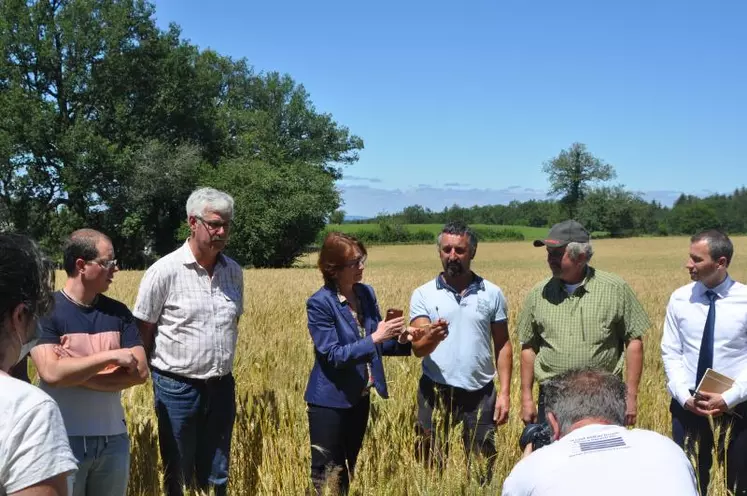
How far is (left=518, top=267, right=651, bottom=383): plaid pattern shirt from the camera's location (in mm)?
3553

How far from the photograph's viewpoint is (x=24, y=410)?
132cm

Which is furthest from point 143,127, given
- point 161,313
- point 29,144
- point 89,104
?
point 161,313

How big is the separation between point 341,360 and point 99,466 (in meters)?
1.11

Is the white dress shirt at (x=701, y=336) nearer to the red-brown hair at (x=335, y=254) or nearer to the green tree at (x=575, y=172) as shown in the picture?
the red-brown hair at (x=335, y=254)

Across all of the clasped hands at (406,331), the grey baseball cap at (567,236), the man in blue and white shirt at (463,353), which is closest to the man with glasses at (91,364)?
the clasped hands at (406,331)

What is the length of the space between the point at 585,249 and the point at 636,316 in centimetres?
46

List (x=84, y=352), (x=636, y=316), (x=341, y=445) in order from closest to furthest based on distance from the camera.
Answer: (x=84, y=352), (x=341, y=445), (x=636, y=316)

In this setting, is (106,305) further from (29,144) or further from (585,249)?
(29,144)

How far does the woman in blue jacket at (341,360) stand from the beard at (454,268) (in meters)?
0.53

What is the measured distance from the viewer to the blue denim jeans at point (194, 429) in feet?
10.7

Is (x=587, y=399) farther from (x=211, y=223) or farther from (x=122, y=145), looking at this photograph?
(x=122, y=145)

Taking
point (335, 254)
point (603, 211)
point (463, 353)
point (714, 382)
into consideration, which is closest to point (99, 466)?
point (335, 254)

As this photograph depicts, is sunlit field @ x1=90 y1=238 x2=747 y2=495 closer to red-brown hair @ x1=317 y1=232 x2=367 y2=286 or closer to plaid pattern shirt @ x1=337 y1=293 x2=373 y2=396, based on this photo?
plaid pattern shirt @ x1=337 y1=293 x2=373 y2=396

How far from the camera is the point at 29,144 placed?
3191 cm
